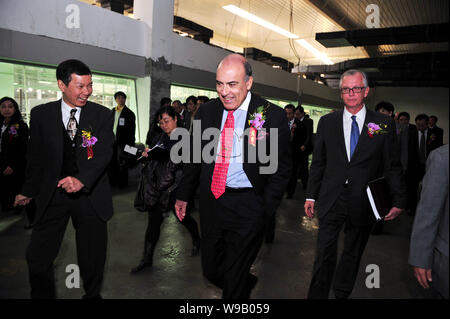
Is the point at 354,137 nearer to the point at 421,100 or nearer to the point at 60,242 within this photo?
the point at 60,242

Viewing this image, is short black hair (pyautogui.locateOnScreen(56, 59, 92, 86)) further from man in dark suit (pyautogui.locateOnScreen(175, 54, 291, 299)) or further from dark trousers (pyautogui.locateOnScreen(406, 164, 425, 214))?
dark trousers (pyautogui.locateOnScreen(406, 164, 425, 214))

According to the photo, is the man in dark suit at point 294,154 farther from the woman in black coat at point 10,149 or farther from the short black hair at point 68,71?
the short black hair at point 68,71

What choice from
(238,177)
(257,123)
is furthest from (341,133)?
(238,177)

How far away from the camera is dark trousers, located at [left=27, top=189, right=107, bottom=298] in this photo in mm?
2170

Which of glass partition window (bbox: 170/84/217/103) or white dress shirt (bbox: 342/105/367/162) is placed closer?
white dress shirt (bbox: 342/105/367/162)

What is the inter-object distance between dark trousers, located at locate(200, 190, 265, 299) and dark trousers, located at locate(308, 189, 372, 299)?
681 mm

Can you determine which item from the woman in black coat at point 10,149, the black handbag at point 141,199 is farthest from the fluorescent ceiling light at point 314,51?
the black handbag at point 141,199

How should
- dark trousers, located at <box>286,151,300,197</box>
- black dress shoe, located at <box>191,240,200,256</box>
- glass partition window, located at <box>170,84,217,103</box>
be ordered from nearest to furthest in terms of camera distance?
1. black dress shoe, located at <box>191,240,200,256</box>
2. dark trousers, located at <box>286,151,300,197</box>
3. glass partition window, located at <box>170,84,217,103</box>

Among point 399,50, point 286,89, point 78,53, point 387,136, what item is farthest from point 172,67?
point 399,50

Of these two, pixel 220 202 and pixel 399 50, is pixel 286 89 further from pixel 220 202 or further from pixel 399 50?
pixel 220 202

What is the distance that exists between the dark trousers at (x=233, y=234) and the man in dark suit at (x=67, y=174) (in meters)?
0.81

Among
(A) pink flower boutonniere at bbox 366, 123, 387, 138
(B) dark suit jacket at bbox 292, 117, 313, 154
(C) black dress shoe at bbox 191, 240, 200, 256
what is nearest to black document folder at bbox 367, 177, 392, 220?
(A) pink flower boutonniere at bbox 366, 123, 387, 138

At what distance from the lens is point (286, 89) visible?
15.3 metres

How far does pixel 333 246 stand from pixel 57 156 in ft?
7.40
